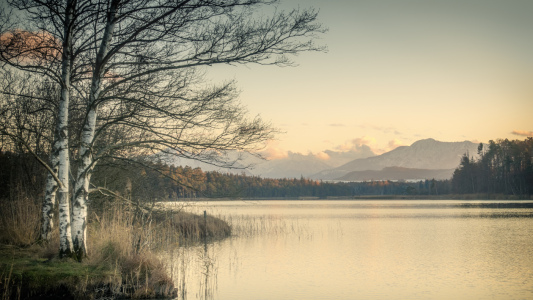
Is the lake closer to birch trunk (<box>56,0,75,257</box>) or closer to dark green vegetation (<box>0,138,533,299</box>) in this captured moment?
dark green vegetation (<box>0,138,533,299</box>)

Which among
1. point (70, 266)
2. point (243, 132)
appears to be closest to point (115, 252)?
point (70, 266)

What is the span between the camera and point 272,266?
61.2 feet

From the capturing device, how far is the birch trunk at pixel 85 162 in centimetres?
1031

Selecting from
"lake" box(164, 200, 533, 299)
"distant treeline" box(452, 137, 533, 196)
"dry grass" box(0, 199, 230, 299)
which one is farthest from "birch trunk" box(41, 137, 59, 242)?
"distant treeline" box(452, 137, 533, 196)

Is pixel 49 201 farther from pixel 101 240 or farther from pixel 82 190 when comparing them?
pixel 101 240

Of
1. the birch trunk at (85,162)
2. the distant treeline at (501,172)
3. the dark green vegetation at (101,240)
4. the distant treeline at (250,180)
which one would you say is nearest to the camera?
the dark green vegetation at (101,240)

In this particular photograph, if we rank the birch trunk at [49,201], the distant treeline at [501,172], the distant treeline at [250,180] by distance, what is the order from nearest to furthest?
the birch trunk at [49,201]
the distant treeline at [250,180]
the distant treeline at [501,172]

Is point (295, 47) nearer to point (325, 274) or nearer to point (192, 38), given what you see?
point (192, 38)

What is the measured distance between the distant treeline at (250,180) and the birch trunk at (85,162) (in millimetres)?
658

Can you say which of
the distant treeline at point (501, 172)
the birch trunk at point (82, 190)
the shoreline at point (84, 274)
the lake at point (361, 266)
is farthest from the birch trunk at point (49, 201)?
the distant treeline at point (501, 172)

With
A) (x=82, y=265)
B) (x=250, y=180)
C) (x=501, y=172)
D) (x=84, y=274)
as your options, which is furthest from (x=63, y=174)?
(x=250, y=180)

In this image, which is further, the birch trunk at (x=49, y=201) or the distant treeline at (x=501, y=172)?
the distant treeline at (x=501, y=172)

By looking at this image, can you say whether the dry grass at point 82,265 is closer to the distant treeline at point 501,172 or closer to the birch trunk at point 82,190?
the birch trunk at point 82,190

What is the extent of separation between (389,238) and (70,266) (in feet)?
69.8
